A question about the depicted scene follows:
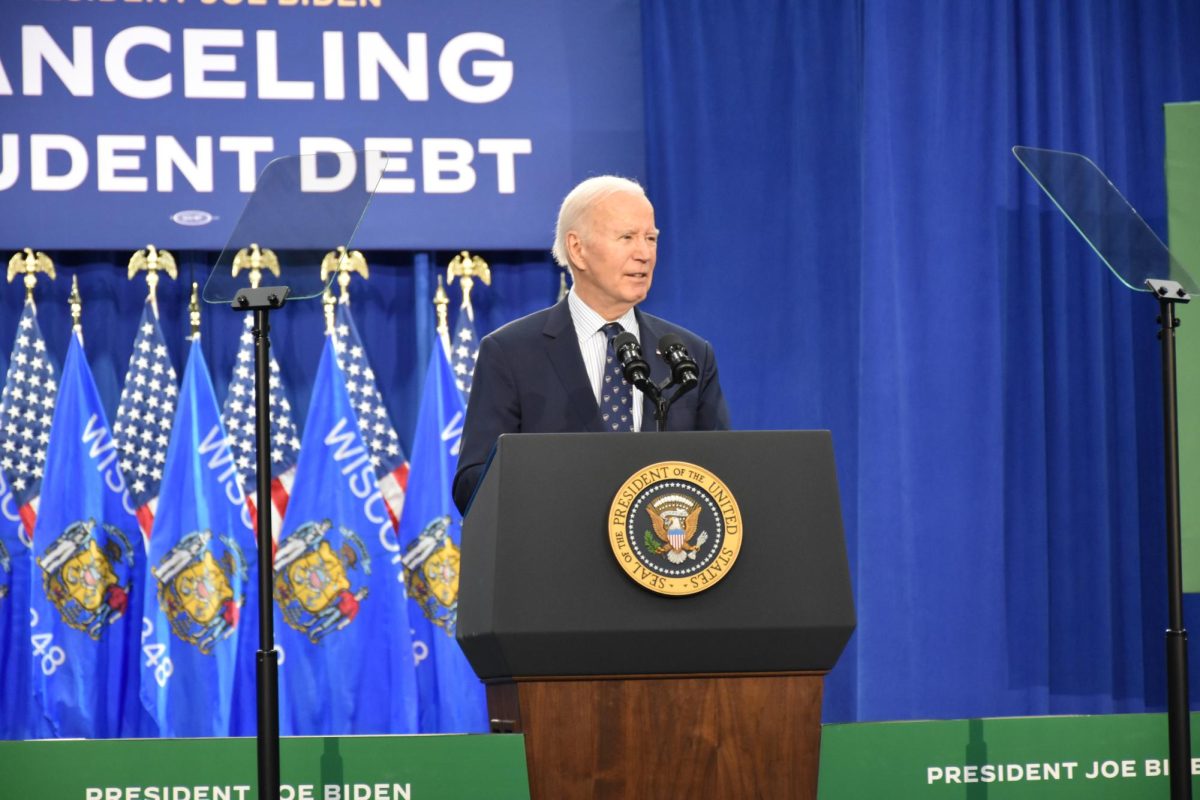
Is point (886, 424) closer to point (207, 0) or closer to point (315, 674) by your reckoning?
point (315, 674)

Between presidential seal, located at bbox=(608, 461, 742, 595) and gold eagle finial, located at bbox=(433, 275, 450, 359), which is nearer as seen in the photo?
presidential seal, located at bbox=(608, 461, 742, 595)

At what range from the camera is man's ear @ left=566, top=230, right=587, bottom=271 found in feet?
8.66

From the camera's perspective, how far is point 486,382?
2.54 metres

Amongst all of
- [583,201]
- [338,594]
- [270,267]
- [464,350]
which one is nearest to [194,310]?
[464,350]

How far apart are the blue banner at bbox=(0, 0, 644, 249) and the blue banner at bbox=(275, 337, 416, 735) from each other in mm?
714

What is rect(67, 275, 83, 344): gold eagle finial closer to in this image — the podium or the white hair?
the white hair

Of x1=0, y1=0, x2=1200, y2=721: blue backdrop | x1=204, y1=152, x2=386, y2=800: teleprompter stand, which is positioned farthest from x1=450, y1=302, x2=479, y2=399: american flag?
x1=204, y1=152, x2=386, y2=800: teleprompter stand

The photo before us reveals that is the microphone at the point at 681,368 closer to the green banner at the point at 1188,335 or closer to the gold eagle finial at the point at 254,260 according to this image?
the gold eagle finial at the point at 254,260

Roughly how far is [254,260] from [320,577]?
226 centimetres

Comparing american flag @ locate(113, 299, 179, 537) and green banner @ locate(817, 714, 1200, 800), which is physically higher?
american flag @ locate(113, 299, 179, 537)

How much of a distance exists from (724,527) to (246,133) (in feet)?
11.9

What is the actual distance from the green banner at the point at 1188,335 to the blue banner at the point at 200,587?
3.13m

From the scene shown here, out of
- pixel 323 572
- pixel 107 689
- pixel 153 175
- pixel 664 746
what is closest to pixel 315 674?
pixel 323 572

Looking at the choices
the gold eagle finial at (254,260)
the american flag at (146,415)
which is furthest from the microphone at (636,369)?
the american flag at (146,415)
